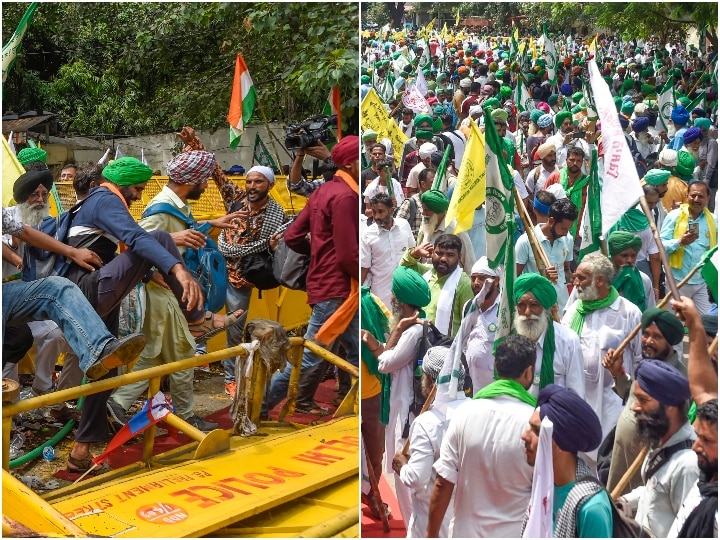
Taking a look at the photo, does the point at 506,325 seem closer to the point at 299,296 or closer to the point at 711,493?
the point at 711,493

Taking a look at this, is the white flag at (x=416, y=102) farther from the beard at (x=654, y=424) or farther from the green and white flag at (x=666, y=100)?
the beard at (x=654, y=424)

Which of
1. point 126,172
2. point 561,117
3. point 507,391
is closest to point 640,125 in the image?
point 561,117

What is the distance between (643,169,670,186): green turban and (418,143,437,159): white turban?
1618 millimetres

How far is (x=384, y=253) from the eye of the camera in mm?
4938

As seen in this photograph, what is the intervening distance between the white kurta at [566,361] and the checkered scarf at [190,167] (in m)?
2.60

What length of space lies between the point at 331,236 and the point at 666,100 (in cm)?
688

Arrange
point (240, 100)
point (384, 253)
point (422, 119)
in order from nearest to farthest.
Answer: point (384, 253), point (422, 119), point (240, 100)

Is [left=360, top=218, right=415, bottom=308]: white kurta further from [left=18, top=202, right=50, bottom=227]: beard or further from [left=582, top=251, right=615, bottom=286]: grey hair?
[left=18, top=202, right=50, bottom=227]: beard

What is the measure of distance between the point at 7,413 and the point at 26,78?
7.73 m

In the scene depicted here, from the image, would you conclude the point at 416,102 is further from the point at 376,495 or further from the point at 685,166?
the point at 376,495

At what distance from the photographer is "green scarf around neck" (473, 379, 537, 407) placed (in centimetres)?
382

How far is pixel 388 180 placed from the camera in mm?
5570

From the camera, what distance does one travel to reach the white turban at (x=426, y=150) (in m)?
6.61

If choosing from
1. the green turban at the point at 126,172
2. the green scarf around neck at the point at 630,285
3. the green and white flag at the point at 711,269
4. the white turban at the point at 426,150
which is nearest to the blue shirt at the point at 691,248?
the green and white flag at the point at 711,269
